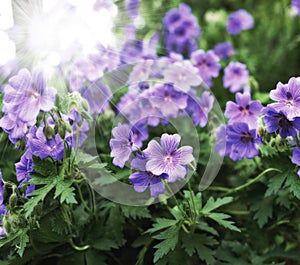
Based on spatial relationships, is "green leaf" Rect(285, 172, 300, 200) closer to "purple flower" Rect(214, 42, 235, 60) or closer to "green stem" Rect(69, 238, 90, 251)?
"green stem" Rect(69, 238, 90, 251)

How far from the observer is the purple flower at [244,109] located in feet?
4.60

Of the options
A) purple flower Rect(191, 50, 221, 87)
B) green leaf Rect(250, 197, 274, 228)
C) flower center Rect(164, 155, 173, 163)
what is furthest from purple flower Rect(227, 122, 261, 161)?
purple flower Rect(191, 50, 221, 87)

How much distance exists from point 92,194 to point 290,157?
0.52m

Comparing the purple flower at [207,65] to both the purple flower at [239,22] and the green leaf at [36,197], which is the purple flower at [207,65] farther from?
the green leaf at [36,197]

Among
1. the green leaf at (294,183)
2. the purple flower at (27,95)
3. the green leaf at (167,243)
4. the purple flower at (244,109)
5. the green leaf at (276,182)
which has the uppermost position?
the purple flower at (27,95)

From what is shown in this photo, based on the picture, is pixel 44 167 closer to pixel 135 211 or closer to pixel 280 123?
pixel 135 211

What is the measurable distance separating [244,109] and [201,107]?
179mm

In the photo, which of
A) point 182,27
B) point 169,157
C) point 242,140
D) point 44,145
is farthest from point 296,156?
point 182,27

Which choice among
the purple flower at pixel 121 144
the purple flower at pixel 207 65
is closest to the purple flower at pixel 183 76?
the purple flower at pixel 207 65

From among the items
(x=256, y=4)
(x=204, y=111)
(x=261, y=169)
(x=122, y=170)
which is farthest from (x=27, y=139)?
(x=256, y=4)

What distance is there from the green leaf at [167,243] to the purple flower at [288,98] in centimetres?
37

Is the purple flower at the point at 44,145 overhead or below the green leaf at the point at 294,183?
overhead

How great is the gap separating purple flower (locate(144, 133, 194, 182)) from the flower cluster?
933 mm

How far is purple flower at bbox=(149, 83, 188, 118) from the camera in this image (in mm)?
1511
